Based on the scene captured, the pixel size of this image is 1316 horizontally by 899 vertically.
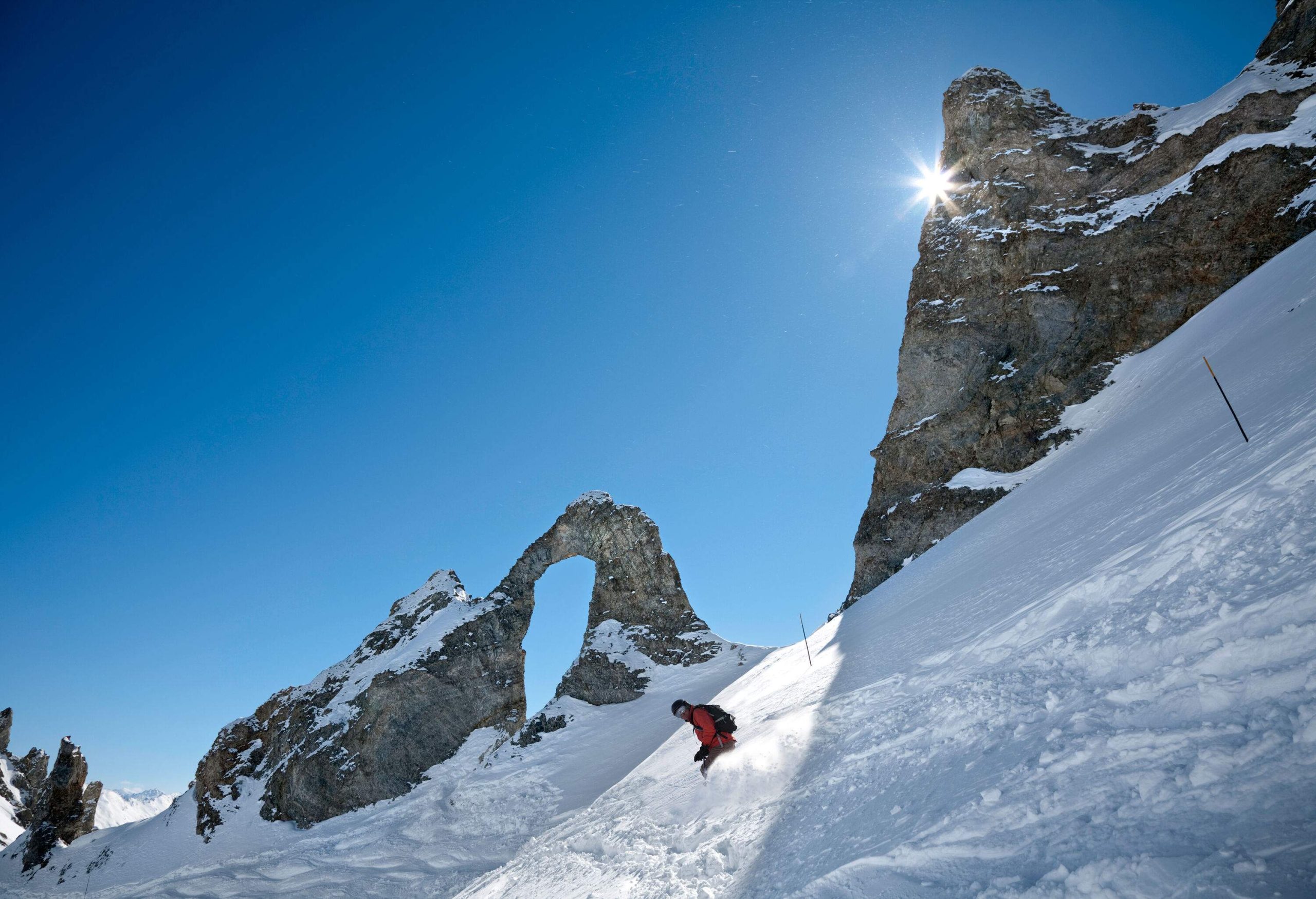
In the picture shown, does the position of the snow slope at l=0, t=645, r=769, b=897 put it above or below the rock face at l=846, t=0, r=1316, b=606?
below

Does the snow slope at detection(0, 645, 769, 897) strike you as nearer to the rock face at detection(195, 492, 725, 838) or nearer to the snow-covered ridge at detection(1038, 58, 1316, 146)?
the rock face at detection(195, 492, 725, 838)

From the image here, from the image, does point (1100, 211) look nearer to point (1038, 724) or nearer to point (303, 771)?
point (1038, 724)

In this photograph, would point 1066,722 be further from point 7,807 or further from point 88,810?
point 7,807

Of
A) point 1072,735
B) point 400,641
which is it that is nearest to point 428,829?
point 400,641

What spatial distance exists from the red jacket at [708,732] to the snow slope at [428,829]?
16.5 m

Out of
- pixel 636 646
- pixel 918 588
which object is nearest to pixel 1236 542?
pixel 918 588

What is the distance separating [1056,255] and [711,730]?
3681 cm

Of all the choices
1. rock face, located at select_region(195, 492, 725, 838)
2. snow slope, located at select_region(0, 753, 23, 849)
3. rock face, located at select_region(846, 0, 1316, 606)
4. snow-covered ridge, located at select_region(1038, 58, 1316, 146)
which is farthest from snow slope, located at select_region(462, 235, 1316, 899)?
snow slope, located at select_region(0, 753, 23, 849)

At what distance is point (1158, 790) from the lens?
117 inches

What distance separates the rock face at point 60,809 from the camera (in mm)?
42844

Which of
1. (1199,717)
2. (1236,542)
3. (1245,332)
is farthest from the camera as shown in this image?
(1245,332)

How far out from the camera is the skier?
9.06m

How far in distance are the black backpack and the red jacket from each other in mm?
42

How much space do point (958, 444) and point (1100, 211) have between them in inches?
626
